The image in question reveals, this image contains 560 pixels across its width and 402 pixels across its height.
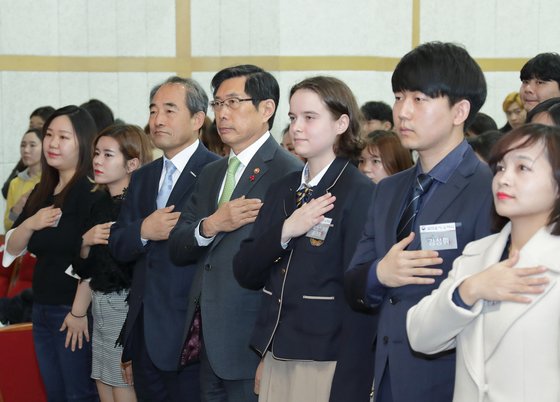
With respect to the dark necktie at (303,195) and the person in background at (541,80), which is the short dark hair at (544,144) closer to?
the dark necktie at (303,195)

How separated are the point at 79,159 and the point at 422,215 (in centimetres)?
256

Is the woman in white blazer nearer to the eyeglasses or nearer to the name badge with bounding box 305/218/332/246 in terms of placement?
the name badge with bounding box 305/218/332/246

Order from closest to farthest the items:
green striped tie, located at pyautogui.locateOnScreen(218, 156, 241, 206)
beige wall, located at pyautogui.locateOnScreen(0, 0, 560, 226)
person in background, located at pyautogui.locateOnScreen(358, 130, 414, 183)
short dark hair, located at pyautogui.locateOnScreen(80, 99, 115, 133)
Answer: green striped tie, located at pyautogui.locateOnScreen(218, 156, 241, 206) → person in background, located at pyautogui.locateOnScreen(358, 130, 414, 183) → short dark hair, located at pyautogui.locateOnScreen(80, 99, 115, 133) → beige wall, located at pyautogui.locateOnScreen(0, 0, 560, 226)

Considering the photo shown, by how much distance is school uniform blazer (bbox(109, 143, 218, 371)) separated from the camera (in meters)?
3.83

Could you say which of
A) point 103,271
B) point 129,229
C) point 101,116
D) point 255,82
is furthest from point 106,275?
point 101,116

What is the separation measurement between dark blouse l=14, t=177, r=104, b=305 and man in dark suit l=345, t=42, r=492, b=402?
214cm

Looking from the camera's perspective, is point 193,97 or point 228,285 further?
point 193,97

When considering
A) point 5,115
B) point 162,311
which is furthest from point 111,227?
point 5,115

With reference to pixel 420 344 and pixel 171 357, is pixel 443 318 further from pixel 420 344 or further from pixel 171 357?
pixel 171 357

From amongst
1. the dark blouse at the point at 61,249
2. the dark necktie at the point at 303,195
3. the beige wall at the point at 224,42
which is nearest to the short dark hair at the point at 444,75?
the dark necktie at the point at 303,195

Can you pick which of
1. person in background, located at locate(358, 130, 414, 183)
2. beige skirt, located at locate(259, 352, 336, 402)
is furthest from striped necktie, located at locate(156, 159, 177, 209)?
beige skirt, located at locate(259, 352, 336, 402)

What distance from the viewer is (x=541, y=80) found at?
4879 millimetres

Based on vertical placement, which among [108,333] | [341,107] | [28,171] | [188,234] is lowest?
[108,333]

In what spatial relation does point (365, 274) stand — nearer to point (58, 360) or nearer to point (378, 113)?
point (58, 360)
